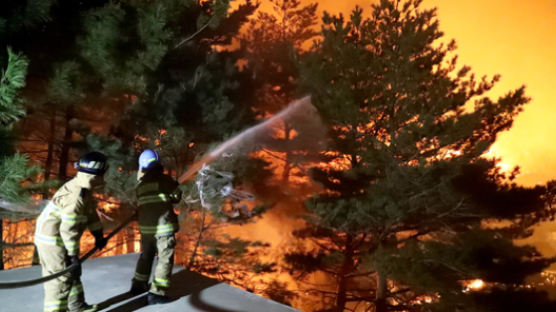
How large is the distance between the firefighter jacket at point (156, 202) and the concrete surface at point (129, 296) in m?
0.78

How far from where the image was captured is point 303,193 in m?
17.7

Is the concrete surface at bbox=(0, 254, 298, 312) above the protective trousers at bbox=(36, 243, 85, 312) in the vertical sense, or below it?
below

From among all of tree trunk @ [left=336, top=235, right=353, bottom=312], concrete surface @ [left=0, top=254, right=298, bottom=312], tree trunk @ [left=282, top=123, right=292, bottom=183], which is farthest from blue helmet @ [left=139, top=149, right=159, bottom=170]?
tree trunk @ [left=282, top=123, right=292, bottom=183]

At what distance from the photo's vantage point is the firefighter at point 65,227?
9.79ft

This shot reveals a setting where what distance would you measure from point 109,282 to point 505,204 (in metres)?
9.40

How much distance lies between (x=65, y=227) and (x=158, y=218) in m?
0.91

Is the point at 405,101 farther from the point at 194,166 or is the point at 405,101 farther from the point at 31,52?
the point at 31,52

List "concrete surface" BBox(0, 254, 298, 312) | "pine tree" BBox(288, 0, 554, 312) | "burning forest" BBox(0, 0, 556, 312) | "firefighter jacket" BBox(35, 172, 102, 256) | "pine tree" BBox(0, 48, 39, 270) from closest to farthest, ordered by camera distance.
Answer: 1. "firefighter jacket" BBox(35, 172, 102, 256)
2. "concrete surface" BBox(0, 254, 298, 312)
3. "pine tree" BBox(0, 48, 39, 270)
4. "burning forest" BBox(0, 0, 556, 312)
5. "pine tree" BBox(288, 0, 554, 312)

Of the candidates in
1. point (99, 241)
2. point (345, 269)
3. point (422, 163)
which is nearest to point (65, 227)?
point (99, 241)

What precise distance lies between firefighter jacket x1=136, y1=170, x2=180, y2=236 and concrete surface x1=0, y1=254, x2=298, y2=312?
780 millimetres

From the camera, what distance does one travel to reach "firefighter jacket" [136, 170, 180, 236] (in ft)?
12.1

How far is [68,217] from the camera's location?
2.96 m

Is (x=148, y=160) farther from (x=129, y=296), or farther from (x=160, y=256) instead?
(x=129, y=296)

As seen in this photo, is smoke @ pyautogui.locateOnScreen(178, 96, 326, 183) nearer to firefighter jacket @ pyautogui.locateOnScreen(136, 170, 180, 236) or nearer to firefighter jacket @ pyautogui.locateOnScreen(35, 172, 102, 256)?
firefighter jacket @ pyautogui.locateOnScreen(136, 170, 180, 236)
